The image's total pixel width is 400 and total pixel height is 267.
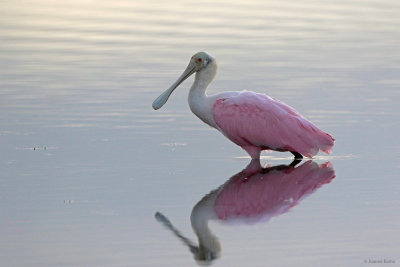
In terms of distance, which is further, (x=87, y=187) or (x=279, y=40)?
(x=279, y=40)

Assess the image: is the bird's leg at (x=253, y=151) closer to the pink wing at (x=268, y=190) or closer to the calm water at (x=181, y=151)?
the calm water at (x=181, y=151)

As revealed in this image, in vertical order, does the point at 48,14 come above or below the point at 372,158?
below

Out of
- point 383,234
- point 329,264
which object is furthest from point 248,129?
point 329,264

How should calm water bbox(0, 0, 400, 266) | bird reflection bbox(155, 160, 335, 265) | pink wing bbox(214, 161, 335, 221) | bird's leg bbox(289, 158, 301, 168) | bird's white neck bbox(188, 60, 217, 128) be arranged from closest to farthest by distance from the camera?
1. calm water bbox(0, 0, 400, 266)
2. bird reflection bbox(155, 160, 335, 265)
3. pink wing bbox(214, 161, 335, 221)
4. bird's leg bbox(289, 158, 301, 168)
5. bird's white neck bbox(188, 60, 217, 128)

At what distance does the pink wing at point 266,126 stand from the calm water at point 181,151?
0.51 feet

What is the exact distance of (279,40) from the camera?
62.4 feet

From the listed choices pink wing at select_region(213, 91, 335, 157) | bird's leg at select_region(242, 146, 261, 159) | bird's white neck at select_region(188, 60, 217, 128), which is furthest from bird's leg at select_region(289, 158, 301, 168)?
bird's white neck at select_region(188, 60, 217, 128)

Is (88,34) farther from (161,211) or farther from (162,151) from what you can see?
(161,211)

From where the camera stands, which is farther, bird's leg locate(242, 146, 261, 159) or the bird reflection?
bird's leg locate(242, 146, 261, 159)

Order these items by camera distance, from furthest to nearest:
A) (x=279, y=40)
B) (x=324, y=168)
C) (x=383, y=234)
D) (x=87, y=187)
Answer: (x=279, y=40) → (x=324, y=168) → (x=87, y=187) → (x=383, y=234)

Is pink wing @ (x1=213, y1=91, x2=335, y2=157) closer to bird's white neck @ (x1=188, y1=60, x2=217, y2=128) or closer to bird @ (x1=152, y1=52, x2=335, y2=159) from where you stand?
bird @ (x1=152, y1=52, x2=335, y2=159)

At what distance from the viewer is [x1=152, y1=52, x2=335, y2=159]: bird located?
11505 mm

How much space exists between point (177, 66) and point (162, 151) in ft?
16.4

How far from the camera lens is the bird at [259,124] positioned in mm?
11505
